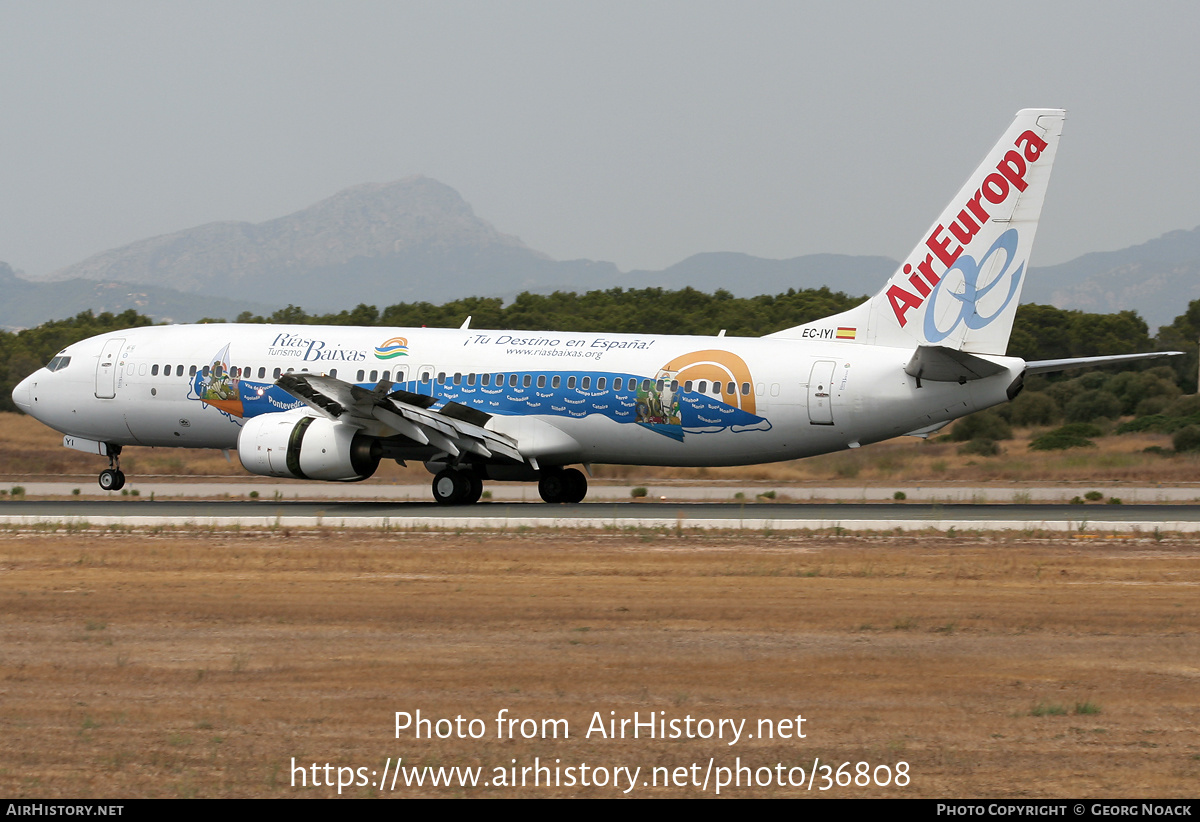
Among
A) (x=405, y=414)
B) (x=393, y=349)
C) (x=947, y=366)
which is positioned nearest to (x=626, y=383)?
(x=405, y=414)

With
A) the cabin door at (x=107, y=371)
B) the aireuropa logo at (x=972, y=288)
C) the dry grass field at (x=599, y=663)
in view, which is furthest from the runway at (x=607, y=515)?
the aireuropa logo at (x=972, y=288)

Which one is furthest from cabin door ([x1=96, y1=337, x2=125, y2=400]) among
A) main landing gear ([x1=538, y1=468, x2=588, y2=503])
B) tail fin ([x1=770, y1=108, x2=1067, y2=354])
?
tail fin ([x1=770, y1=108, x2=1067, y2=354])

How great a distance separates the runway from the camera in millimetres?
23875

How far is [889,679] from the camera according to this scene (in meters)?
11.6

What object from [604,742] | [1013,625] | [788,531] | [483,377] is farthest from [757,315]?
[604,742]

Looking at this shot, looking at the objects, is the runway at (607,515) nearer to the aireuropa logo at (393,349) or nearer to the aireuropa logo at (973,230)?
the aireuropa logo at (393,349)

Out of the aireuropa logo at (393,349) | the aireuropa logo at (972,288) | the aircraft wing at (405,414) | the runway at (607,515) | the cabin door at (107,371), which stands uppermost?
the aireuropa logo at (972,288)

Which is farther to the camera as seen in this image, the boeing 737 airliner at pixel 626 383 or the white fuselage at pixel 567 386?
the white fuselage at pixel 567 386

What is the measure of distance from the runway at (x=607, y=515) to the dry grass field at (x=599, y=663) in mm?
3034

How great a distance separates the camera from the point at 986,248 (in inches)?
1050

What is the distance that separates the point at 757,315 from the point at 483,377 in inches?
2076

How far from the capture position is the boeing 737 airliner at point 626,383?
87.2ft

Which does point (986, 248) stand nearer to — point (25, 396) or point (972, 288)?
point (972, 288)

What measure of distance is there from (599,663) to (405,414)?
51.5 feet
